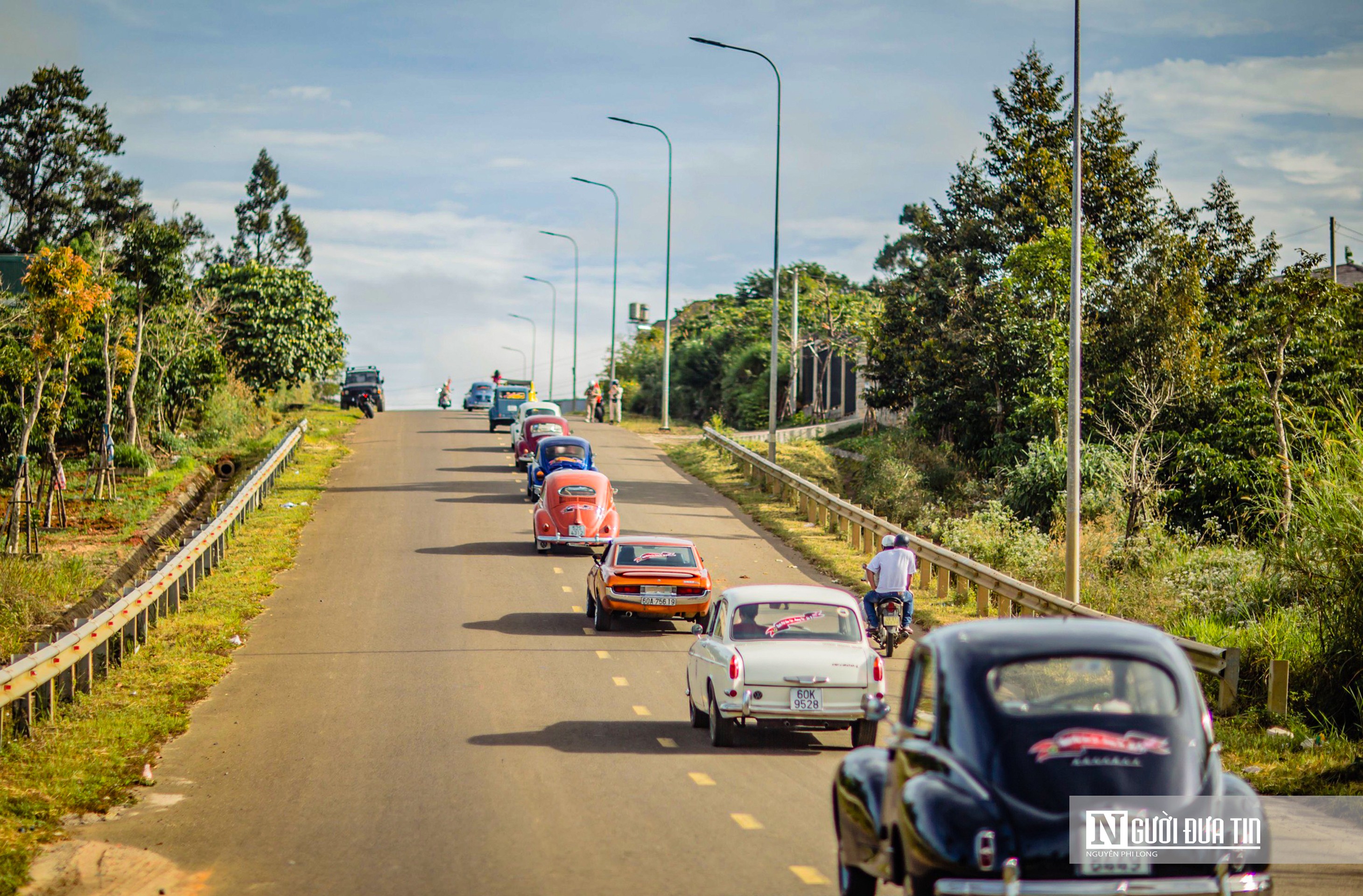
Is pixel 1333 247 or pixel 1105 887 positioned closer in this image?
pixel 1105 887

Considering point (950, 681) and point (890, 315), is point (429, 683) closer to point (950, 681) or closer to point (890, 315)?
point (950, 681)

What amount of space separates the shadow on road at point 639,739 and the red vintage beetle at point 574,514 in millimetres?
12152

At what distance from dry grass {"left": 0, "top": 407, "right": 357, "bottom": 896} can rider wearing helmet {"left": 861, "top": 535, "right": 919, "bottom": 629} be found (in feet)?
27.4

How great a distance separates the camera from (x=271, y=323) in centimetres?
4759

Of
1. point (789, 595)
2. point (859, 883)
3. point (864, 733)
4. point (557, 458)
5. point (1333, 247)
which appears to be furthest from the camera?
point (1333, 247)

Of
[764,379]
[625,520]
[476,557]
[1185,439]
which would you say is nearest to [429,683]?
[476,557]

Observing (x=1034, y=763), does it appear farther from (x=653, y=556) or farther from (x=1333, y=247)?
(x=1333, y=247)

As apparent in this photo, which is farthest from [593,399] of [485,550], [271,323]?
[485,550]

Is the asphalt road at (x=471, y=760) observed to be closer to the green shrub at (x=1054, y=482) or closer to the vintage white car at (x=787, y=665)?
the vintage white car at (x=787, y=665)

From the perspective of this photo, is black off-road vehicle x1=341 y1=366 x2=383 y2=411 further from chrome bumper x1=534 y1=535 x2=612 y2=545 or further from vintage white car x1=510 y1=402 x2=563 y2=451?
chrome bumper x1=534 y1=535 x2=612 y2=545

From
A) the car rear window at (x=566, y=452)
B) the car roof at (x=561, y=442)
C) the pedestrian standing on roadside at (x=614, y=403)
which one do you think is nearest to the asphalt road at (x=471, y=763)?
the car rear window at (x=566, y=452)

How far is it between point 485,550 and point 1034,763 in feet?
68.8

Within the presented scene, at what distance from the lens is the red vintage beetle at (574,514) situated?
25859mm

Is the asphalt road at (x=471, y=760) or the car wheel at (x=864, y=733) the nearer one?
the asphalt road at (x=471, y=760)
